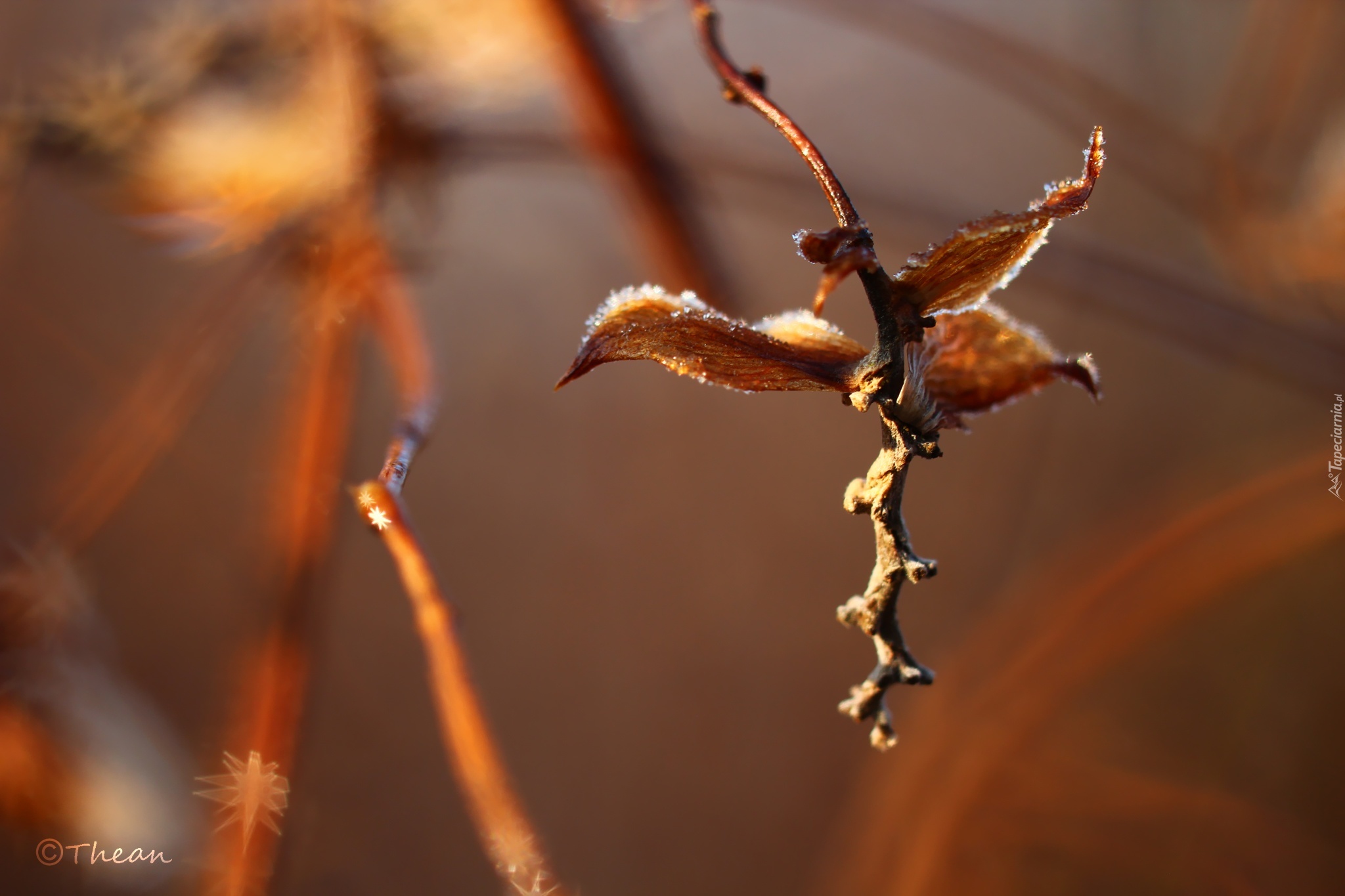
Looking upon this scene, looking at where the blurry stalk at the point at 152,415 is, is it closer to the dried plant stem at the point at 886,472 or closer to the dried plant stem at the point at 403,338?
the dried plant stem at the point at 403,338

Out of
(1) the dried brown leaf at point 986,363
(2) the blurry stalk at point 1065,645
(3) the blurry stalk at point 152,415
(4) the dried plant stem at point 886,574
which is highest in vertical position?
(3) the blurry stalk at point 152,415

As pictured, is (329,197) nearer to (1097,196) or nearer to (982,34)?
(982,34)

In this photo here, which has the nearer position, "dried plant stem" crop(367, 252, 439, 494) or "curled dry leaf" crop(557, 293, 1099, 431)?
"curled dry leaf" crop(557, 293, 1099, 431)

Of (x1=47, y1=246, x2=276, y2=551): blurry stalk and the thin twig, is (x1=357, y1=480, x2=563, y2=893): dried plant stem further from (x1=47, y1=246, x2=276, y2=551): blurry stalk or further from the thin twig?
(x1=47, y1=246, x2=276, y2=551): blurry stalk

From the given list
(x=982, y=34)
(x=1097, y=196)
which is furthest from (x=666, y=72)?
(x=1097, y=196)

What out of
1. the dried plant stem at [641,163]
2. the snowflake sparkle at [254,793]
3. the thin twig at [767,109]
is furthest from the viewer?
the dried plant stem at [641,163]

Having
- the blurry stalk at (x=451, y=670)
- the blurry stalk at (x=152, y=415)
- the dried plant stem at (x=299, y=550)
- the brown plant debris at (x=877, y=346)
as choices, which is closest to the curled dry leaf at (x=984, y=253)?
the brown plant debris at (x=877, y=346)

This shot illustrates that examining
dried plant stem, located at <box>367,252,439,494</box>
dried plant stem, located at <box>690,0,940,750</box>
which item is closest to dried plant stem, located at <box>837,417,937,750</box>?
dried plant stem, located at <box>690,0,940,750</box>
